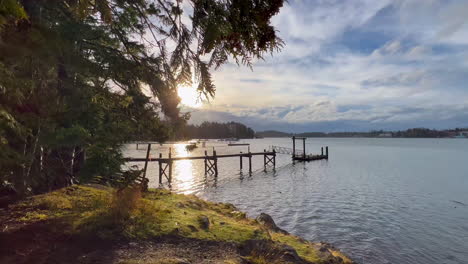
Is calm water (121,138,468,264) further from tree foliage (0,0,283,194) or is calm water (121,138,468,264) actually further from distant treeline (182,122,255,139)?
distant treeline (182,122,255,139)

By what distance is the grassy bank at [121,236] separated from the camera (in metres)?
4.76

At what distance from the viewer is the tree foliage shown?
281cm

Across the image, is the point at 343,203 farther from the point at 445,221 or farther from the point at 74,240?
the point at 74,240

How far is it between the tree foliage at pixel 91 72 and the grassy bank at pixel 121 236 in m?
1.34

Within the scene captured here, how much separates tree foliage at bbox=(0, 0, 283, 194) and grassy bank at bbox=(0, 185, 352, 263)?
1.34m

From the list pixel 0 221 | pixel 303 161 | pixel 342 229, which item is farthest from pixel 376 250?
pixel 303 161

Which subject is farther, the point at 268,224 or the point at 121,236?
the point at 268,224

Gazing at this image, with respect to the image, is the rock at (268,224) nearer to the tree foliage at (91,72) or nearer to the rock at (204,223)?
the rock at (204,223)

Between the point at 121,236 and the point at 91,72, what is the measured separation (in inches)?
167

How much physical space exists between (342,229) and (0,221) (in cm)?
1412

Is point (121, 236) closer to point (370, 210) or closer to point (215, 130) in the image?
point (370, 210)

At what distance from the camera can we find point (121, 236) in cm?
555

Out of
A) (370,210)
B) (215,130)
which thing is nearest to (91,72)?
(370,210)

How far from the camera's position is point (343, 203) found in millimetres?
19625
